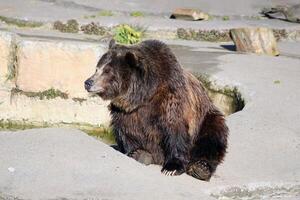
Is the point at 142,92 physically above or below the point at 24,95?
above

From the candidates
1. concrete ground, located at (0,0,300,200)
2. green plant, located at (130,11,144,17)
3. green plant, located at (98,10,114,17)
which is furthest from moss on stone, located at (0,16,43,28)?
concrete ground, located at (0,0,300,200)

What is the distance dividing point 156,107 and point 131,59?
1.56ft

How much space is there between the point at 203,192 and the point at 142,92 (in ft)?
3.38

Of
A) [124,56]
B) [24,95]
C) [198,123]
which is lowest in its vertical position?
[24,95]

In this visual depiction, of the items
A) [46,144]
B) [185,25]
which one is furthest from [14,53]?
[185,25]

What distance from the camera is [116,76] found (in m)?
7.17

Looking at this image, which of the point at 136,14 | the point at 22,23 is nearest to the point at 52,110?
the point at 22,23

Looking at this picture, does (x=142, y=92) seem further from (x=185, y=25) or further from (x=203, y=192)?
(x=185, y=25)

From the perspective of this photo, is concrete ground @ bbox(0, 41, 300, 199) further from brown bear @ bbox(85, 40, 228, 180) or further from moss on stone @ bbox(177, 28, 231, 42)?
moss on stone @ bbox(177, 28, 231, 42)

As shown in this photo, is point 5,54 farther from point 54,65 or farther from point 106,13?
point 106,13

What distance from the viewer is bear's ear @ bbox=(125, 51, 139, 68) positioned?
23.4 feet

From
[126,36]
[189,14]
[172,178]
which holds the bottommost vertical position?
[189,14]

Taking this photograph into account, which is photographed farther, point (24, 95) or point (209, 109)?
point (24, 95)

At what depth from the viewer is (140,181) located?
6855 mm
